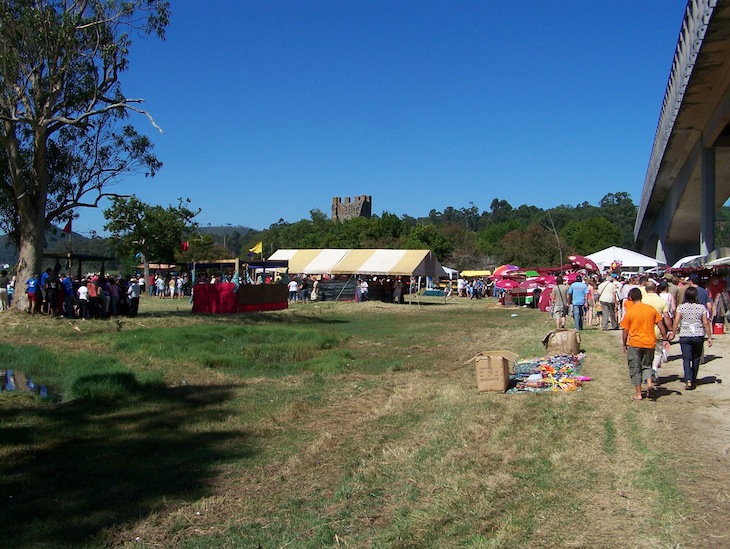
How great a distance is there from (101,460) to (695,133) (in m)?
29.8

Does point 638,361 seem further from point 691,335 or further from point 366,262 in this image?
point 366,262

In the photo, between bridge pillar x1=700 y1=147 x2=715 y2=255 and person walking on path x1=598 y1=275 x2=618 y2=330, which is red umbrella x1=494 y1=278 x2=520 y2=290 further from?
person walking on path x1=598 y1=275 x2=618 y2=330

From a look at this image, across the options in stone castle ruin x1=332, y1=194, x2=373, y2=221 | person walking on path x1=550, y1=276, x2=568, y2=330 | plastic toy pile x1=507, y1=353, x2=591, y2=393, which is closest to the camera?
plastic toy pile x1=507, y1=353, x2=591, y2=393

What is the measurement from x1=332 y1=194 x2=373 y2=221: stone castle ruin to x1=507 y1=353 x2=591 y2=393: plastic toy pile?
159708 millimetres

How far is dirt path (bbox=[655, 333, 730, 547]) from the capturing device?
5.42 meters

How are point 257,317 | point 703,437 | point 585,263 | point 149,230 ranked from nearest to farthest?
1. point 703,437
2. point 257,317
3. point 585,263
4. point 149,230

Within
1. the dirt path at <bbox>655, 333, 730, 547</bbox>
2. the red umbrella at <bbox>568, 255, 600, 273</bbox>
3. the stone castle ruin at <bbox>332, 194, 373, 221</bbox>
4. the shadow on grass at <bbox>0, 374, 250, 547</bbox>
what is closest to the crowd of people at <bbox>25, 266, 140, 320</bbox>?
the shadow on grass at <bbox>0, 374, 250, 547</bbox>

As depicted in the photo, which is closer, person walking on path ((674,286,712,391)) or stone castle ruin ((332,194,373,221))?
person walking on path ((674,286,712,391))

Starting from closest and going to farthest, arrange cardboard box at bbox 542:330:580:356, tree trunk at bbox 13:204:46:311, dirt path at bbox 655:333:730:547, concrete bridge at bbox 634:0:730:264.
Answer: dirt path at bbox 655:333:730:547
cardboard box at bbox 542:330:580:356
concrete bridge at bbox 634:0:730:264
tree trunk at bbox 13:204:46:311

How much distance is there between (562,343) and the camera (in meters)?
15.1

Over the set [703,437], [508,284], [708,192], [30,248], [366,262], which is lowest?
[703,437]

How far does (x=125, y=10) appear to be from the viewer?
25031 millimetres

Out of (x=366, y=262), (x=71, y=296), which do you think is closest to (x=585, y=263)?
(x=366, y=262)

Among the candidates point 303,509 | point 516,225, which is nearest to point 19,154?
point 303,509
